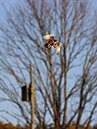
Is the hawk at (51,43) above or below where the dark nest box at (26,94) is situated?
above

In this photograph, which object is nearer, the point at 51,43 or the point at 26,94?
the point at 51,43

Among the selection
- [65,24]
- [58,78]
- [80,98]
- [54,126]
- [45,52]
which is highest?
[65,24]

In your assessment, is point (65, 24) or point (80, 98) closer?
point (80, 98)

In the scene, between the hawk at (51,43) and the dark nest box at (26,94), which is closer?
the hawk at (51,43)

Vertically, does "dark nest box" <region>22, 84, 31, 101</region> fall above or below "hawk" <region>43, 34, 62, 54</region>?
below

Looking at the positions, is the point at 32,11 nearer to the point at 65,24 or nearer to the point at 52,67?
the point at 65,24

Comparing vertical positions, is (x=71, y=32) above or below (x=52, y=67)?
above

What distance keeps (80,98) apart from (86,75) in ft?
2.76

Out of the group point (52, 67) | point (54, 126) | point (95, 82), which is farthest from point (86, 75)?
point (54, 126)

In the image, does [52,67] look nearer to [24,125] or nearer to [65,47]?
[65,47]

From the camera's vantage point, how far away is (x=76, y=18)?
1361 centimetres

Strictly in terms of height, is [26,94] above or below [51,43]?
below

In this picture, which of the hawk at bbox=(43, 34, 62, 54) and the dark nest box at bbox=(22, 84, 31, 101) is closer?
the hawk at bbox=(43, 34, 62, 54)

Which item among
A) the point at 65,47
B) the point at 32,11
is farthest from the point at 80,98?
the point at 32,11
